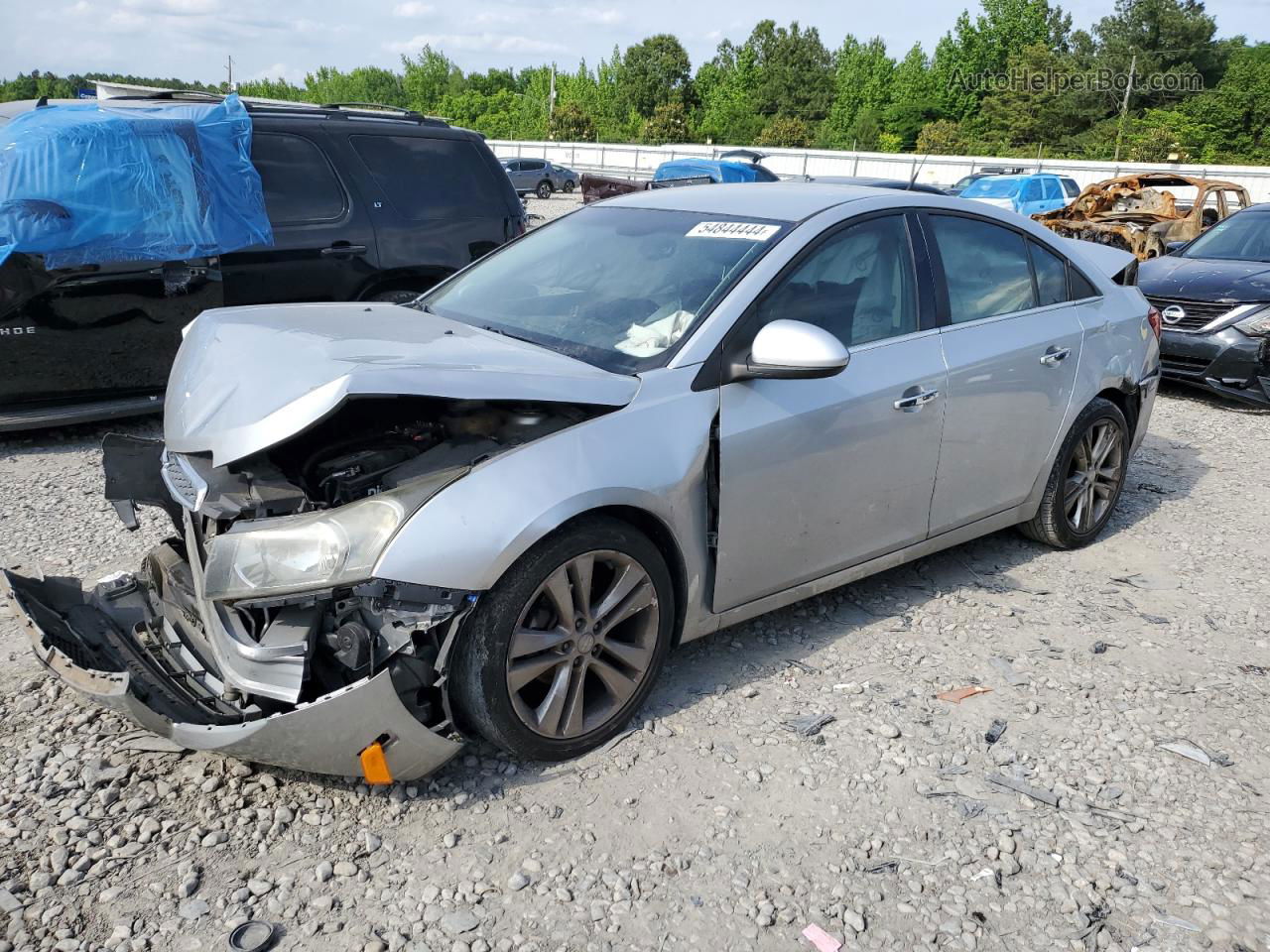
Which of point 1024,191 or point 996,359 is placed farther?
point 1024,191

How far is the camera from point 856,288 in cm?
385

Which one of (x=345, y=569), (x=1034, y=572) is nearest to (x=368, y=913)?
(x=345, y=569)

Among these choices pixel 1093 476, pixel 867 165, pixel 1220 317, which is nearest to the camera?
pixel 1093 476

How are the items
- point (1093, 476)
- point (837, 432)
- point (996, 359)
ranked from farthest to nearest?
A: point (1093, 476)
point (996, 359)
point (837, 432)

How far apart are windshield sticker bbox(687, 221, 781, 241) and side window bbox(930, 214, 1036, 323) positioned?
0.89 metres

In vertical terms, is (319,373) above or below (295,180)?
below

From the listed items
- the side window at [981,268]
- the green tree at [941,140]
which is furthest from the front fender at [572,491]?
the green tree at [941,140]

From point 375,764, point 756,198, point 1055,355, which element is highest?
point 756,198

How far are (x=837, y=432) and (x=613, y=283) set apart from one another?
39.5 inches

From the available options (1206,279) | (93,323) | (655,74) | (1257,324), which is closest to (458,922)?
(93,323)

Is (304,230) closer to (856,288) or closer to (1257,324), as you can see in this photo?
(856,288)

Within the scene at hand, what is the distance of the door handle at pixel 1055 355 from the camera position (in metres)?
4.50

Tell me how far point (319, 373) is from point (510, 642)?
3.04ft

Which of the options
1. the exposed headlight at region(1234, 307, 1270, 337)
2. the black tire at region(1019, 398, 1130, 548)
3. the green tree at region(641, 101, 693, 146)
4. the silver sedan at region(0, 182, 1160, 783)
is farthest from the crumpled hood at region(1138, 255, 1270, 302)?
the green tree at region(641, 101, 693, 146)
